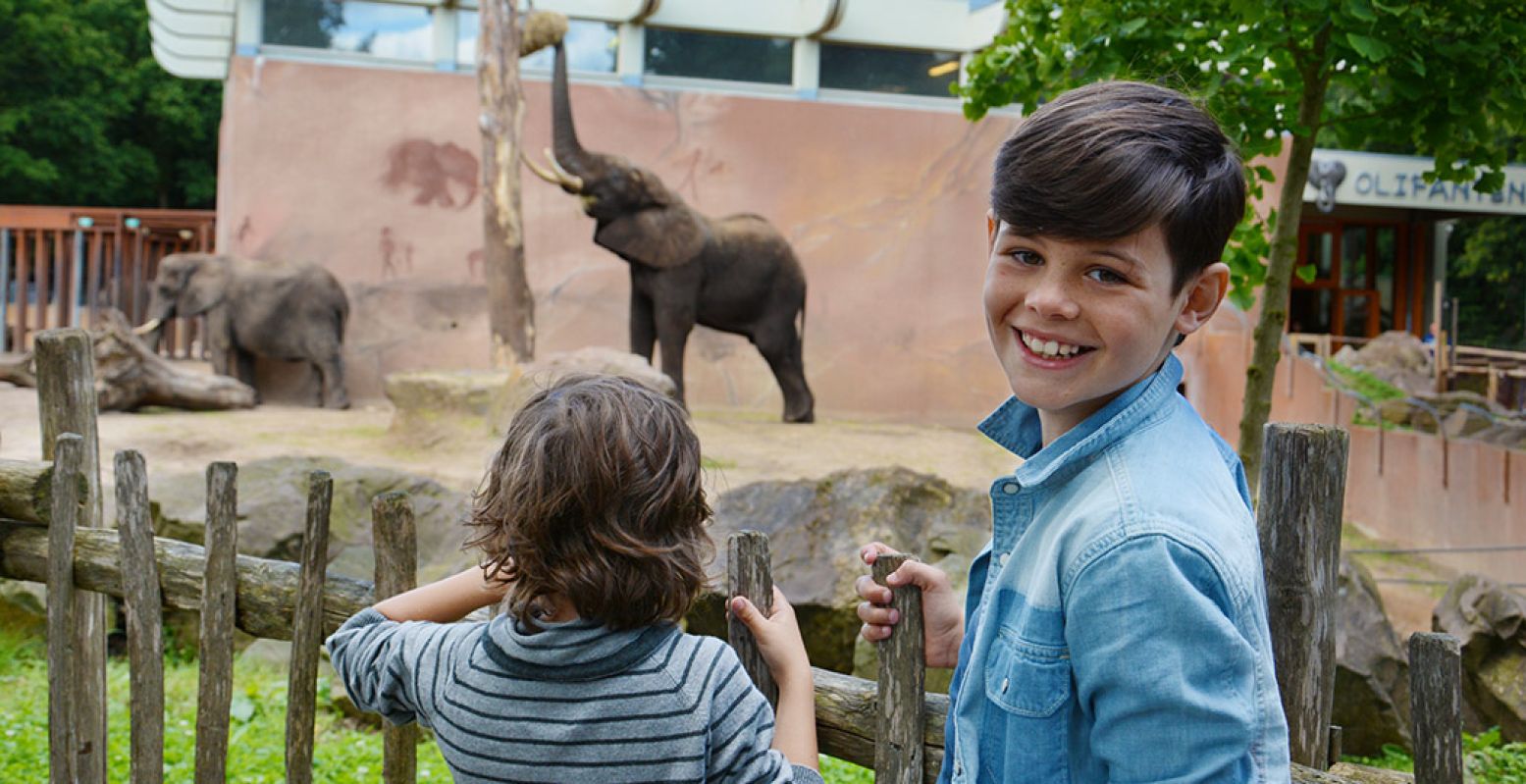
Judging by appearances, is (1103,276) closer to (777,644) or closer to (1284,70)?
(777,644)

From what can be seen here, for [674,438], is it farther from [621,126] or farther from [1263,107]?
[621,126]

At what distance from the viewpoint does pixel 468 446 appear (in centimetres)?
742

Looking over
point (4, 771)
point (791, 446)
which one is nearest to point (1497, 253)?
point (791, 446)

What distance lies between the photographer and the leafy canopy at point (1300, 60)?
3.66m

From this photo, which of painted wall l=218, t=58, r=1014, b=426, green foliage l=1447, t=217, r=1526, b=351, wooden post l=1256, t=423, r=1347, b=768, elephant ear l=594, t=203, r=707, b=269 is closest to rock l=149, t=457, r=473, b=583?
elephant ear l=594, t=203, r=707, b=269

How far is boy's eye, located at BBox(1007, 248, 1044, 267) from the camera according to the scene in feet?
4.30

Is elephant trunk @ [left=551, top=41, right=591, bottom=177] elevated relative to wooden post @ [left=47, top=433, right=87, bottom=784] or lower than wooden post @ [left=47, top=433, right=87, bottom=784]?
elevated

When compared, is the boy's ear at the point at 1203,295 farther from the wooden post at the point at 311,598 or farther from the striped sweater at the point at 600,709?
the wooden post at the point at 311,598

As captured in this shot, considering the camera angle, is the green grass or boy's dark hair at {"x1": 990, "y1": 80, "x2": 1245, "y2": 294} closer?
boy's dark hair at {"x1": 990, "y1": 80, "x2": 1245, "y2": 294}

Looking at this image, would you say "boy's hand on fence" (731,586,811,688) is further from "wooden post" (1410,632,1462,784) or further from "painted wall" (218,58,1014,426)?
"painted wall" (218,58,1014,426)

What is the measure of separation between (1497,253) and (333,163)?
60.2 feet

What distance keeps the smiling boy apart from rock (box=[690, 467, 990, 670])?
3.05 m

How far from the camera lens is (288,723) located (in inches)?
101

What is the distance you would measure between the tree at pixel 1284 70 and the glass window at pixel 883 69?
900 centimetres
